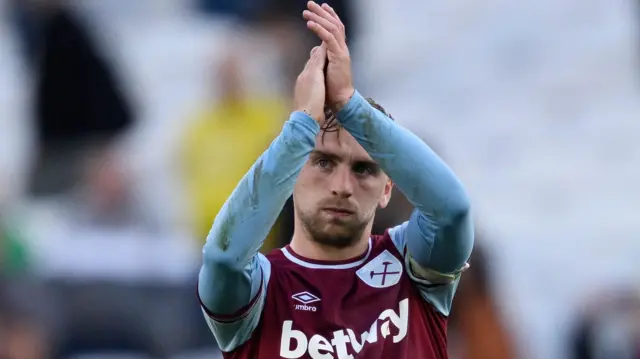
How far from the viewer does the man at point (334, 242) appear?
3.58 meters

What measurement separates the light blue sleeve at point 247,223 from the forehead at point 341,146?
149mm

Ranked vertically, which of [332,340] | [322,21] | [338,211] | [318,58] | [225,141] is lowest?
[332,340]

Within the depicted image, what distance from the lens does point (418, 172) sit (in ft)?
11.9

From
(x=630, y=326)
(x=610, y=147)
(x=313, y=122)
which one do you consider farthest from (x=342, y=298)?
(x=610, y=147)

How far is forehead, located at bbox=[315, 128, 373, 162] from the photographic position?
3.75 metres

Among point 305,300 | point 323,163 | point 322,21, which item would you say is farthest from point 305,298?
point 322,21

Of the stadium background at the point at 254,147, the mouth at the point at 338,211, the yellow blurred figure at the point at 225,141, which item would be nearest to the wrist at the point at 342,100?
the mouth at the point at 338,211

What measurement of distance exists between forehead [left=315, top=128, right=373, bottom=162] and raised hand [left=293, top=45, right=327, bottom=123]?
12 cm

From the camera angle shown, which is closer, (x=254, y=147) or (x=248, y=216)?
(x=248, y=216)

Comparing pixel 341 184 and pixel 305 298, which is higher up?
pixel 341 184

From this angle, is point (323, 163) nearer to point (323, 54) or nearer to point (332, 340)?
point (323, 54)

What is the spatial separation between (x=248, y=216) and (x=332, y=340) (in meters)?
0.42

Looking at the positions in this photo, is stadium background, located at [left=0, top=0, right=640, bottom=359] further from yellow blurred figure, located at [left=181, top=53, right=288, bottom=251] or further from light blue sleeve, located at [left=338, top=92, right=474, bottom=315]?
light blue sleeve, located at [left=338, top=92, right=474, bottom=315]

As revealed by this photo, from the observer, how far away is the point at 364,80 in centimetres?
967
